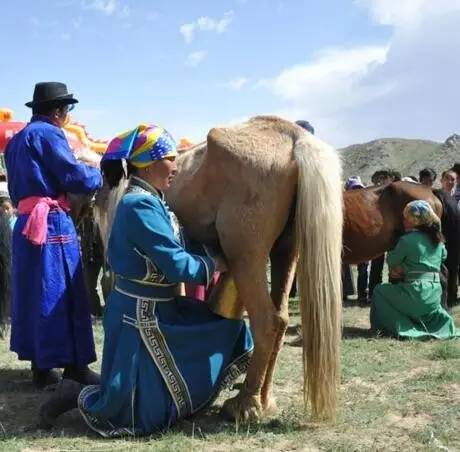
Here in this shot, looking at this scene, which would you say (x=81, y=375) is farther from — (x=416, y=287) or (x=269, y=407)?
(x=416, y=287)

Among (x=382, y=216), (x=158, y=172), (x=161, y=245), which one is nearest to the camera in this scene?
(x=161, y=245)

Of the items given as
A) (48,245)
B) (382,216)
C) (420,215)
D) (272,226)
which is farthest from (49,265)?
(382,216)

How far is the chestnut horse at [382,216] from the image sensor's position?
702 cm

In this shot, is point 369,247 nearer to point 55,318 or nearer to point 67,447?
point 55,318

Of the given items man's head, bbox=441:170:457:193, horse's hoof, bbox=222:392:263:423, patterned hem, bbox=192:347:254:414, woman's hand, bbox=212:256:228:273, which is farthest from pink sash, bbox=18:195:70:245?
man's head, bbox=441:170:457:193

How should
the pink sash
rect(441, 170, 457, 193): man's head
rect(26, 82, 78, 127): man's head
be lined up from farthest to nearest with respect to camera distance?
rect(441, 170, 457, 193): man's head
rect(26, 82, 78, 127): man's head
the pink sash

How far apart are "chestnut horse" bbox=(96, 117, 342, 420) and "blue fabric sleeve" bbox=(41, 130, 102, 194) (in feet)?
1.06

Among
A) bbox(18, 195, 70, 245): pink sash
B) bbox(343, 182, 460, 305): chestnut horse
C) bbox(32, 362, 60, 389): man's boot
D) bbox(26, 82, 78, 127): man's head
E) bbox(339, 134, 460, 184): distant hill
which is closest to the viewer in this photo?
bbox(18, 195, 70, 245): pink sash

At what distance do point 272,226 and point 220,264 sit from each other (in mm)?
332

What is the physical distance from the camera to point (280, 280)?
3.63m

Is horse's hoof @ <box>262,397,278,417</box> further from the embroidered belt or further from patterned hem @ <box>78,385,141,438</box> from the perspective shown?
the embroidered belt

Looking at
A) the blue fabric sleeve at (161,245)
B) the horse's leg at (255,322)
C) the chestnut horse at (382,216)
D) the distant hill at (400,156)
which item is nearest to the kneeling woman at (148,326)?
the blue fabric sleeve at (161,245)

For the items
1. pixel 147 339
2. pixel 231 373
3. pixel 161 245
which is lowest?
pixel 231 373

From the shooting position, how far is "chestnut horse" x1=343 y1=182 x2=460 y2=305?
7.02 m
